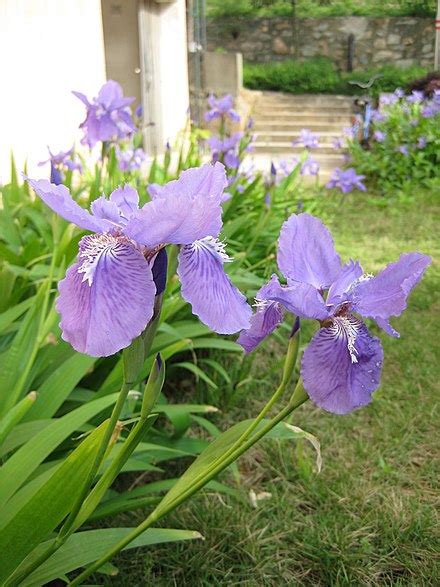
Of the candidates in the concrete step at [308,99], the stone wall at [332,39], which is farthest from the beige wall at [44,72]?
→ the stone wall at [332,39]

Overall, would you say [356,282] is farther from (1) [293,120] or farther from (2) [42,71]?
(1) [293,120]

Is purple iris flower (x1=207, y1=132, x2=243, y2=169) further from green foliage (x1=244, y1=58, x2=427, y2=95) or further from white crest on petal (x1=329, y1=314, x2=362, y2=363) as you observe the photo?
green foliage (x1=244, y1=58, x2=427, y2=95)

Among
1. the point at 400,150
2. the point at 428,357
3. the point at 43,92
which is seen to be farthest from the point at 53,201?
the point at 400,150

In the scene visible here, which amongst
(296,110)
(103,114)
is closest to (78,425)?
(103,114)

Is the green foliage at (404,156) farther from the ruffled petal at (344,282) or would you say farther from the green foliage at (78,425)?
the ruffled petal at (344,282)

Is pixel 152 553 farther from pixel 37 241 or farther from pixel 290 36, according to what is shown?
pixel 290 36

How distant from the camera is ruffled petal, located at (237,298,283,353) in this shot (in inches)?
35.0

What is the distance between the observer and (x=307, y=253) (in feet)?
2.98

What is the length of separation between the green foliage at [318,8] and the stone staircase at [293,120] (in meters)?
5.30

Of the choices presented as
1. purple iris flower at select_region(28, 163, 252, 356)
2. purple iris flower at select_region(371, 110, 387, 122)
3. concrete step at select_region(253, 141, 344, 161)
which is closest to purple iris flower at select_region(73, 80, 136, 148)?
purple iris flower at select_region(28, 163, 252, 356)

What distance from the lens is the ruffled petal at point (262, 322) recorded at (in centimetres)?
89

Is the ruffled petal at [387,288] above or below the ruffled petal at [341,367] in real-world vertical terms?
above

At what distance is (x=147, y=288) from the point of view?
2.42 feet

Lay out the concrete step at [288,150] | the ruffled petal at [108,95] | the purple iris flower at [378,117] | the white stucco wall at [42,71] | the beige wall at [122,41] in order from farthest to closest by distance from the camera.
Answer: the concrete step at [288,150]
the beige wall at [122,41]
the purple iris flower at [378,117]
the white stucco wall at [42,71]
the ruffled petal at [108,95]
